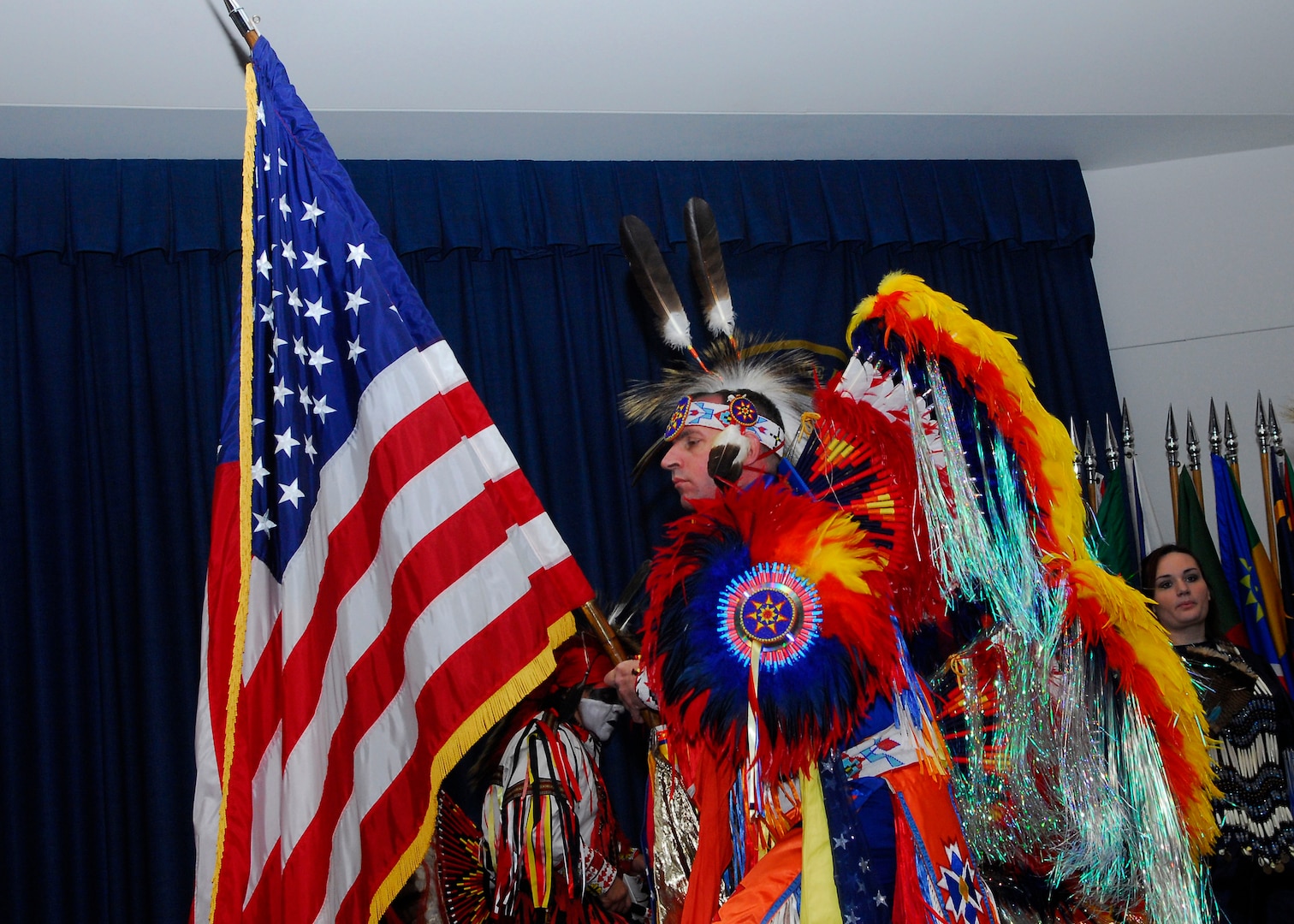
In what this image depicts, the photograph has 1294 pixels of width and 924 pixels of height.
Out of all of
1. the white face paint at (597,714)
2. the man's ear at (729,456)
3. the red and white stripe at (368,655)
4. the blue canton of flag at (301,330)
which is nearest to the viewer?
the red and white stripe at (368,655)

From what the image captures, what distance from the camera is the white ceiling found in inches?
137

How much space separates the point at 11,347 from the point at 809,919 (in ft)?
10.4

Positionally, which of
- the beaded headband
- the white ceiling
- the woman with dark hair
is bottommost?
the woman with dark hair

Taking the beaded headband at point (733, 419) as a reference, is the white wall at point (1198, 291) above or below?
above

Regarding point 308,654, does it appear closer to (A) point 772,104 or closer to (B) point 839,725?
(B) point 839,725

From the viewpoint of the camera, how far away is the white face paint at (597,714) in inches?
133

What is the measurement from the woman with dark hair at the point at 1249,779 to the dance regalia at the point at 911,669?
1053mm

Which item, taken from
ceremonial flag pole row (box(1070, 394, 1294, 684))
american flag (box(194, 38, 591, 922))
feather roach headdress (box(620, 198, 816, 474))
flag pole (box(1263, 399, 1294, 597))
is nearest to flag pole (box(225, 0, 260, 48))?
american flag (box(194, 38, 591, 922))

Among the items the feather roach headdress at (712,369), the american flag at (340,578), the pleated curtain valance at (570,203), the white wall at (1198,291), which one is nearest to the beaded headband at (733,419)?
the feather roach headdress at (712,369)

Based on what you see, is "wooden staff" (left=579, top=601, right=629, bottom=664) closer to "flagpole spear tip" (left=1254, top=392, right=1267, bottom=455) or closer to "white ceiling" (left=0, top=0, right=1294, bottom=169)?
"white ceiling" (left=0, top=0, right=1294, bottom=169)

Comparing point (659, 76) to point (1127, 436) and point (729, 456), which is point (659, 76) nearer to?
point (729, 456)

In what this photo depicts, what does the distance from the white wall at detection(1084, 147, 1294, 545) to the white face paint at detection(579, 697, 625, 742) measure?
254 centimetres

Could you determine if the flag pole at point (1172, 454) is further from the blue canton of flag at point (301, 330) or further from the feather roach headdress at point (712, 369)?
the blue canton of flag at point (301, 330)

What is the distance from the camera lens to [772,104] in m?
4.09
